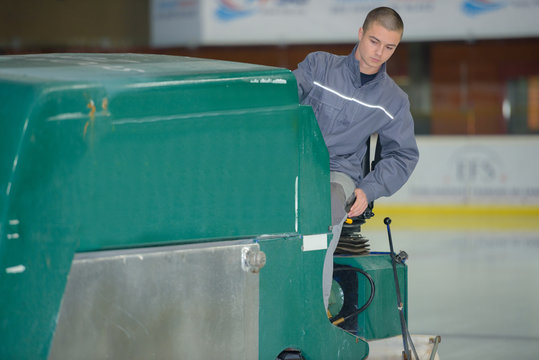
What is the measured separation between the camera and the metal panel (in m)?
2.01

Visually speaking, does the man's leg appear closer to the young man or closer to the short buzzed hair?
the young man

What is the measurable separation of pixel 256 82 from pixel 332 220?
535 mm

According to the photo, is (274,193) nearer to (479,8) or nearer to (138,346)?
(138,346)

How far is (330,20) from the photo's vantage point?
12.9 m

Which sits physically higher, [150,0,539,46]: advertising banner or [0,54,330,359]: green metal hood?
[150,0,539,46]: advertising banner

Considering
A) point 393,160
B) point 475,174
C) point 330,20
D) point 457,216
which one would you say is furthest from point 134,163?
point 330,20

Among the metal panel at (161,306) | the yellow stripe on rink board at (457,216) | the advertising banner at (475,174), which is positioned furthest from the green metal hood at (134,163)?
the advertising banner at (475,174)

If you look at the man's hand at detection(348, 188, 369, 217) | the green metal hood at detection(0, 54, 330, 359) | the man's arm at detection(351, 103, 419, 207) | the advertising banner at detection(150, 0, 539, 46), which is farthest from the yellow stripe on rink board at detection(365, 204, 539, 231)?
the green metal hood at detection(0, 54, 330, 359)

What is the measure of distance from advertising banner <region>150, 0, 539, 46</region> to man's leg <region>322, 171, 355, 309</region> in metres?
9.97

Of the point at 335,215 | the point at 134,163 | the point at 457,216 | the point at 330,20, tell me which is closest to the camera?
the point at 134,163

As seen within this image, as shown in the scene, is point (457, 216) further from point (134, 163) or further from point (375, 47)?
point (134, 163)

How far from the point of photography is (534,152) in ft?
37.5

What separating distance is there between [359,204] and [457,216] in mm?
8719

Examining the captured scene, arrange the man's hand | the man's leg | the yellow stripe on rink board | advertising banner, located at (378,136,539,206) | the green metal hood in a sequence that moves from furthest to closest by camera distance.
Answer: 1. advertising banner, located at (378,136,539,206)
2. the yellow stripe on rink board
3. the man's hand
4. the man's leg
5. the green metal hood
